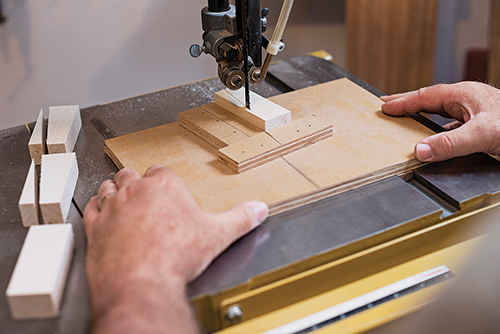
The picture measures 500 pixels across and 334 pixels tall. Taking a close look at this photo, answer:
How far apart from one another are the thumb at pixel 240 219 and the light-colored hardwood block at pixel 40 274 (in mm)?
321

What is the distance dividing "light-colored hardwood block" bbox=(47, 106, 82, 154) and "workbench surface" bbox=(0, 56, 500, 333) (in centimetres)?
4

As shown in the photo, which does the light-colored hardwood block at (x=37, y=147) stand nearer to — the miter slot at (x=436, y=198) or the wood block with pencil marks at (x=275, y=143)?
the wood block with pencil marks at (x=275, y=143)

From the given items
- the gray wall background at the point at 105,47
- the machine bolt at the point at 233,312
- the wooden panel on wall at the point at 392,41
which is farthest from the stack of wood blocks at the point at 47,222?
the wooden panel on wall at the point at 392,41

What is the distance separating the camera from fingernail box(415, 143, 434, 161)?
1.18 m

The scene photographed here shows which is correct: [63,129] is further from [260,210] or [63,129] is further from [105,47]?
[105,47]

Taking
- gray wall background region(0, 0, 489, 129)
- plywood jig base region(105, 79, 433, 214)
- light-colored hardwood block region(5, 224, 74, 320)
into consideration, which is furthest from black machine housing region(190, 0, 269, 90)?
gray wall background region(0, 0, 489, 129)

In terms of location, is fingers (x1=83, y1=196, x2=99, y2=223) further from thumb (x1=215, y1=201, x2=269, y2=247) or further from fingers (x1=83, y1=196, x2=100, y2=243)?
thumb (x1=215, y1=201, x2=269, y2=247)

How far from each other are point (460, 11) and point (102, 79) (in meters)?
2.24

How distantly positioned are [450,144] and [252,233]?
565 mm

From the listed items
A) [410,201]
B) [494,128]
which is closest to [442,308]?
[410,201]

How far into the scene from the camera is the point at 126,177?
3.62ft

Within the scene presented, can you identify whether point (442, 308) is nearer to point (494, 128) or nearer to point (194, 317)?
point (194, 317)

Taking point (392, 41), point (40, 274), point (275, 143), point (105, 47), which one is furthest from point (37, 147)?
point (392, 41)

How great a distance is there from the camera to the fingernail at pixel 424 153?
3.87 ft
